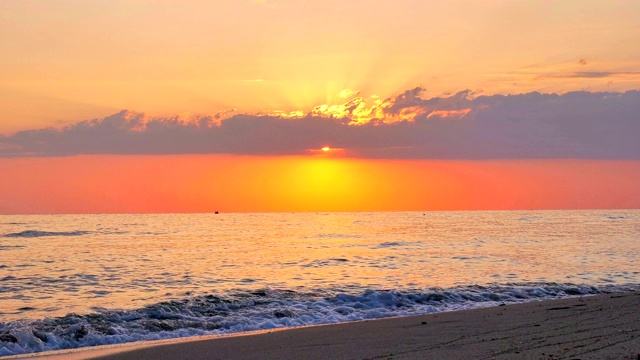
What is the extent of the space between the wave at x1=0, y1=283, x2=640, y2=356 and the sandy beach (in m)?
1.49

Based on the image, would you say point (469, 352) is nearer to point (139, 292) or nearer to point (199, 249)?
point (139, 292)

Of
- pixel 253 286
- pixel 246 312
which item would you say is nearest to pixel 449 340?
pixel 246 312

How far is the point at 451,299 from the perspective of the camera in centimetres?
2261

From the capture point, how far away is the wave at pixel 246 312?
52.1ft

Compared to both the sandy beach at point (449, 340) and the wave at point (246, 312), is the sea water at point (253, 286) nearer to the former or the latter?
the wave at point (246, 312)

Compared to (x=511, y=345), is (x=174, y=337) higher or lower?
lower

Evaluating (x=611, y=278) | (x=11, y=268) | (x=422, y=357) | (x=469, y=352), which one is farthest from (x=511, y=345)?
(x=11, y=268)

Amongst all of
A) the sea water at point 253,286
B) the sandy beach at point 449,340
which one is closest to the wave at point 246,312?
the sea water at point 253,286

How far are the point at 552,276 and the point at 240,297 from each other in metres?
14.6

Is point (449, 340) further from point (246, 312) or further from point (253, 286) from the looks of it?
point (253, 286)

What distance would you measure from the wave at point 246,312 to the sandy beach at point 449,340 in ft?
4.88

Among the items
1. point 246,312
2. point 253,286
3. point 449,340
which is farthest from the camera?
point 253,286

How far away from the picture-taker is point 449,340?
12.7 metres

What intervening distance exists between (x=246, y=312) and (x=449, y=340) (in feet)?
28.7
